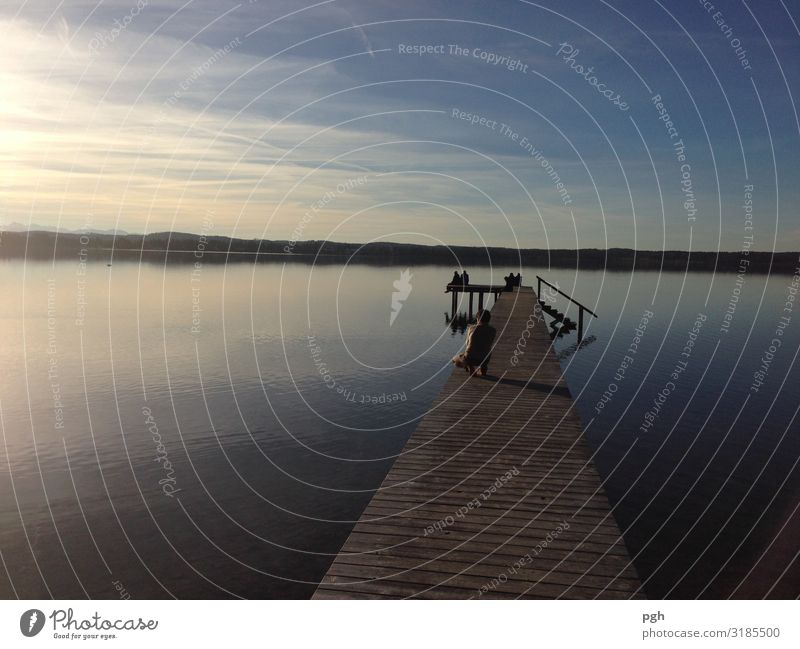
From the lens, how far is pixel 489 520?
26.5 ft

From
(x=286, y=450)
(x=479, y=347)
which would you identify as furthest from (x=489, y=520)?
(x=286, y=450)

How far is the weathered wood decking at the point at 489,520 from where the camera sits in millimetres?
6527

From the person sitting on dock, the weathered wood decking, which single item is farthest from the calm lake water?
the person sitting on dock

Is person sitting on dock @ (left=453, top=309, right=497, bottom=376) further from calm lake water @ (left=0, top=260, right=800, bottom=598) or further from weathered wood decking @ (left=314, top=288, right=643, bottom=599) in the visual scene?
calm lake water @ (left=0, top=260, right=800, bottom=598)

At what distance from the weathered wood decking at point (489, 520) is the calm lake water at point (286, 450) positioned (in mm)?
3468

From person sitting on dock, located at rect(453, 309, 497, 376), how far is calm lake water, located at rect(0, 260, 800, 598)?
3.64 m

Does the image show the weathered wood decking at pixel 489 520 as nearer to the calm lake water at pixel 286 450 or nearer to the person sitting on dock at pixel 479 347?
the person sitting on dock at pixel 479 347

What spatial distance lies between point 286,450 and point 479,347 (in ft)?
21.6

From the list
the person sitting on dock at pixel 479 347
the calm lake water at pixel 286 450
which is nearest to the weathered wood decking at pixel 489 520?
the person sitting on dock at pixel 479 347

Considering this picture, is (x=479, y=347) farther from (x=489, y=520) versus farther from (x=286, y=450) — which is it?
(x=489, y=520)

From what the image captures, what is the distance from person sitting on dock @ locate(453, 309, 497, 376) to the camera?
15414mm

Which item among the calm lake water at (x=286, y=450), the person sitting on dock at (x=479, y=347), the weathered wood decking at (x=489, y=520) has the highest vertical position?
the person sitting on dock at (x=479, y=347)

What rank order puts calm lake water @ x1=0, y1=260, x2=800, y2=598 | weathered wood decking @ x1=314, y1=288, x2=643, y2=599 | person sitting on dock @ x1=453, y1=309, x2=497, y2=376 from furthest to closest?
1. person sitting on dock @ x1=453, y1=309, x2=497, y2=376
2. calm lake water @ x1=0, y1=260, x2=800, y2=598
3. weathered wood decking @ x1=314, y1=288, x2=643, y2=599
